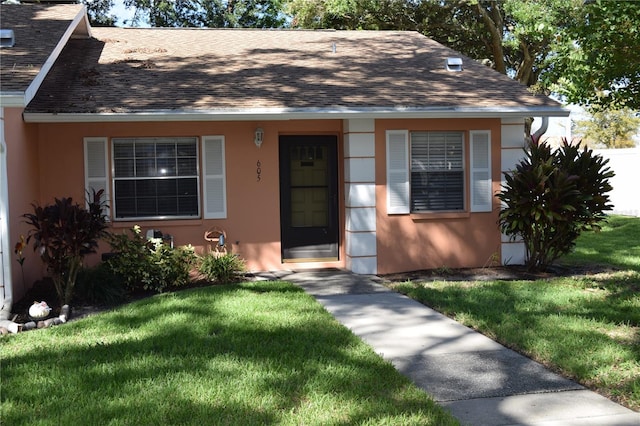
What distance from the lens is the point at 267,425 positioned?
14.1ft

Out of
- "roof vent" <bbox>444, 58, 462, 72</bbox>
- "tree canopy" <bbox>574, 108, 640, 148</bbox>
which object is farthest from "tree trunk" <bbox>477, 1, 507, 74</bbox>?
"tree canopy" <bbox>574, 108, 640, 148</bbox>

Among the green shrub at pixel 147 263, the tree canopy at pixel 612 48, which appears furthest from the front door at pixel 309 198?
the tree canopy at pixel 612 48

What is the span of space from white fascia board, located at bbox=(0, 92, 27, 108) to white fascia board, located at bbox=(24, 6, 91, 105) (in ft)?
0.15

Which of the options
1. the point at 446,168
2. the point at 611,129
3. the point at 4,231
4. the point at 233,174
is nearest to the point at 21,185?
the point at 4,231

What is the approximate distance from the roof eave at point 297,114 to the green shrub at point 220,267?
205 cm

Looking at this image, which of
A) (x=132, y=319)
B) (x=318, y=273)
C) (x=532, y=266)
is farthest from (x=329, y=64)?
(x=132, y=319)

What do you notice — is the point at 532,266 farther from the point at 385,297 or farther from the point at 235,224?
the point at 235,224

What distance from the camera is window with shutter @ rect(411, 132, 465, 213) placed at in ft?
36.2

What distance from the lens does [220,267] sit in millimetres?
9875

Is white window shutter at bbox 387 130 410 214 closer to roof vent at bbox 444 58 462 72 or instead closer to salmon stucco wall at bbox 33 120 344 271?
salmon stucco wall at bbox 33 120 344 271

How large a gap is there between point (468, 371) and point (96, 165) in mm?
6854

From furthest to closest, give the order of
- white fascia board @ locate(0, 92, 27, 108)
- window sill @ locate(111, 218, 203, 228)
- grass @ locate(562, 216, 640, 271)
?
grass @ locate(562, 216, 640, 271) → window sill @ locate(111, 218, 203, 228) → white fascia board @ locate(0, 92, 27, 108)

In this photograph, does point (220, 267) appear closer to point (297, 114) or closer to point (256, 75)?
point (297, 114)

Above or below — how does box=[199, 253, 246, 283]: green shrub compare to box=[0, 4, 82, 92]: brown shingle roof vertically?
below
